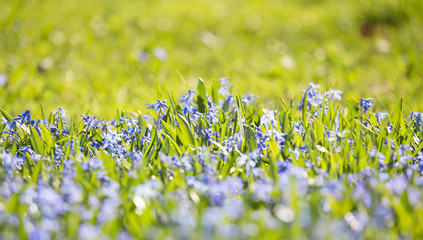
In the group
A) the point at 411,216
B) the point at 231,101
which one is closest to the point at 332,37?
the point at 231,101

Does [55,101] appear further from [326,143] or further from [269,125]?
[326,143]

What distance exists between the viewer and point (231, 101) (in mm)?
2787

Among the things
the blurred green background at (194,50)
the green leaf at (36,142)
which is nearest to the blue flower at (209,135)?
the green leaf at (36,142)

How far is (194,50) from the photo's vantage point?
5855 millimetres

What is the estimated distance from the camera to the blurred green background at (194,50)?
437 cm

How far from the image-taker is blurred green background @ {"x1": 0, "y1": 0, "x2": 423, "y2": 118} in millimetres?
4367

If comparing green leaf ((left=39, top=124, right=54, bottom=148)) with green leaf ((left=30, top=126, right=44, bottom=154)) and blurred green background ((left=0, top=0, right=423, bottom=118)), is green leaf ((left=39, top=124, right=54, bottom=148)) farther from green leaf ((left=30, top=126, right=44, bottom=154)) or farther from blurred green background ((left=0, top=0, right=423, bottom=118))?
blurred green background ((left=0, top=0, right=423, bottom=118))

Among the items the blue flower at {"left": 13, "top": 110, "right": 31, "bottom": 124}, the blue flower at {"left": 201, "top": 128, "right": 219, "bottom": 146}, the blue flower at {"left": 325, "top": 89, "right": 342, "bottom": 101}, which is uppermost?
the blue flower at {"left": 325, "top": 89, "right": 342, "bottom": 101}

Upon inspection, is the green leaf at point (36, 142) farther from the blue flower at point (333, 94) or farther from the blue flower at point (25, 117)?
the blue flower at point (333, 94)

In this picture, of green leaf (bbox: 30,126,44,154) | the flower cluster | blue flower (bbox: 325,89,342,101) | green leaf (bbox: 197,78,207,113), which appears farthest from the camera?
green leaf (bbox: 197,78,207,113)

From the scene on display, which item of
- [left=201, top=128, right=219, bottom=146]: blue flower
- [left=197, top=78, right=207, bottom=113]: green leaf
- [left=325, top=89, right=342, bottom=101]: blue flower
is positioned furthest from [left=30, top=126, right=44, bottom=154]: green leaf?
[left=325, top=89, right=342, bottom=101]: blue flower

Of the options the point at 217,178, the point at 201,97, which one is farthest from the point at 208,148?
the point at 201,97

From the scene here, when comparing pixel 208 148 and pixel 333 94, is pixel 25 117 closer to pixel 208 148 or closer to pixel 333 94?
pixel 208 148

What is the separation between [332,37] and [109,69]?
3324mm
